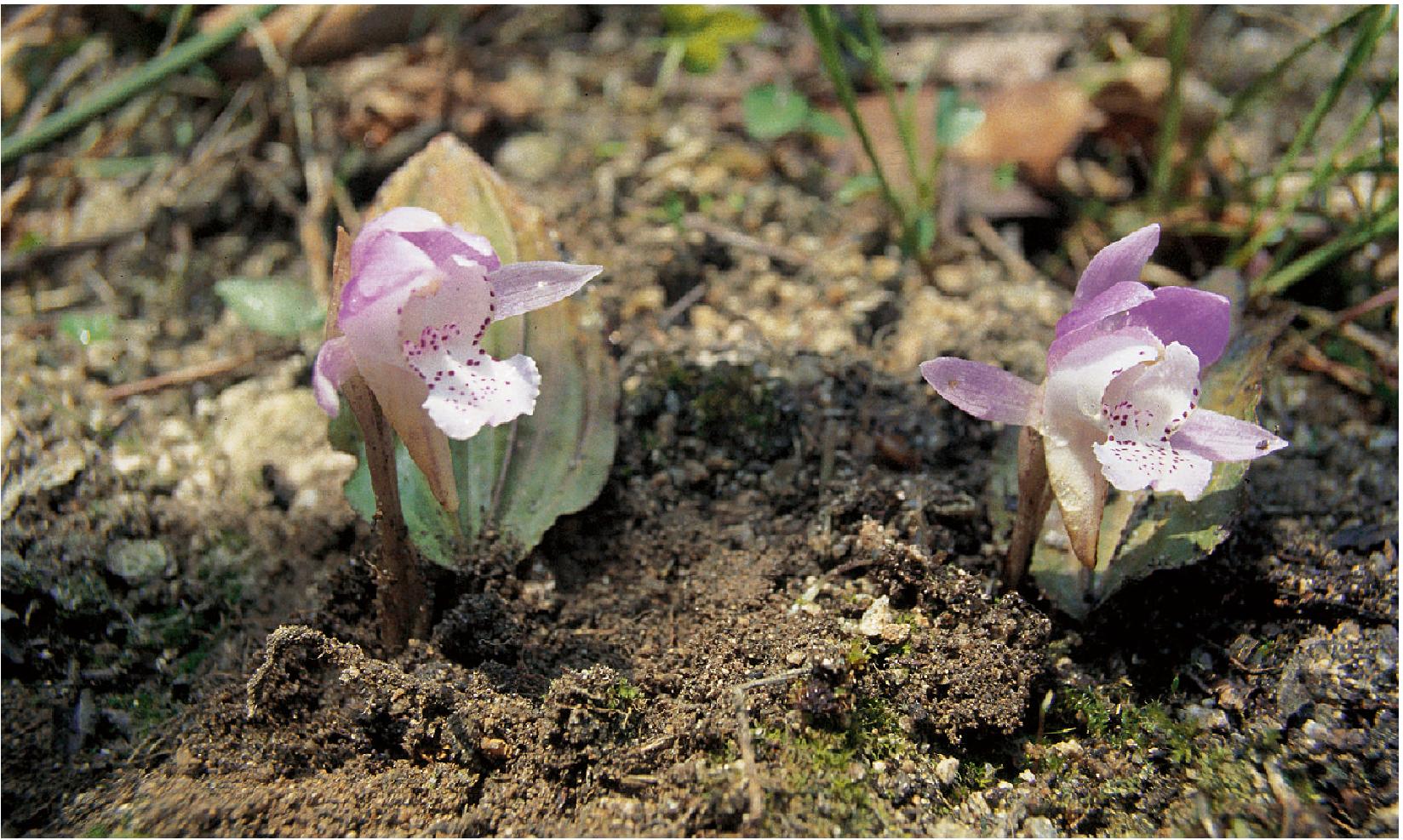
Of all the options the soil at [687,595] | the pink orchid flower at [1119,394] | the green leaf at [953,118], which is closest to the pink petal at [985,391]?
the pink orchid flower at [1119,394]

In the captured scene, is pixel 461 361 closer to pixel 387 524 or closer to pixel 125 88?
pixel 387 524

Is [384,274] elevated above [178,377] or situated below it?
above

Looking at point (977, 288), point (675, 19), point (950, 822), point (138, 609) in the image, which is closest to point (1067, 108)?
point (977, 288)

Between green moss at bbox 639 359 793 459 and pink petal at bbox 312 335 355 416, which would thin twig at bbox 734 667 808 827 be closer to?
green moss at bbox 639 359 793 459

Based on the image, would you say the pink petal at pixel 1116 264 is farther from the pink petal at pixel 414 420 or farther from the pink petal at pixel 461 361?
the pink petal at pixel 414 420

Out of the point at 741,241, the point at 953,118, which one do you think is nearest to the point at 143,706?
the point at 741,241

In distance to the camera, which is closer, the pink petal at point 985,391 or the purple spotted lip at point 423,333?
the purple spotted lip at point 423,333
